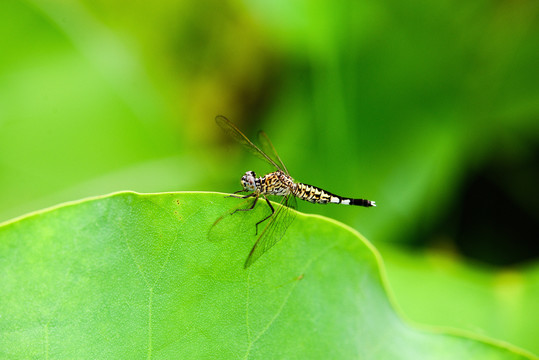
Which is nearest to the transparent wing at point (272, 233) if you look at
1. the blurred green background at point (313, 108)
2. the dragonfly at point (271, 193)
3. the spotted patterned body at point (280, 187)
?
the dragonfly at point (271, 193)

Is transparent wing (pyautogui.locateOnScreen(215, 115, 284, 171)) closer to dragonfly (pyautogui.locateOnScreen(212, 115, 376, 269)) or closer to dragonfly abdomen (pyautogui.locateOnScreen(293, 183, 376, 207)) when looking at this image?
dragonfly (pyautogui.locateOnScreen(212, 115, 376, 269))

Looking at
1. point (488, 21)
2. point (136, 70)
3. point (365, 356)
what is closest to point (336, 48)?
point (488, 21)

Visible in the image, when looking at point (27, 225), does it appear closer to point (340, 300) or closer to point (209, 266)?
point (209, 266)

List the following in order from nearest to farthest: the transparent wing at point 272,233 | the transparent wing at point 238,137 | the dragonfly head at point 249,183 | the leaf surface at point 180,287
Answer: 1. the leaf surface at point 180,287
2. the transparent wing at point 272,233
3. the dragonfly head at point 249,183
4. the transparent wing at point 238,137

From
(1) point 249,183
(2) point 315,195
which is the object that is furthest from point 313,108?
(1) point 249,183

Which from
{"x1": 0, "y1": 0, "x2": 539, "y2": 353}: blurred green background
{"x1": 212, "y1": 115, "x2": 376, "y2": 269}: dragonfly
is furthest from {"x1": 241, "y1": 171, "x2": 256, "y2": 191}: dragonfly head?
{"x1": 0, "y1": 0, "x2": 539, "y2": 353}: blurred green background

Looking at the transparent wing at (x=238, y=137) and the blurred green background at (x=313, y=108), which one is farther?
the blurred green background at (x=313, y=108)

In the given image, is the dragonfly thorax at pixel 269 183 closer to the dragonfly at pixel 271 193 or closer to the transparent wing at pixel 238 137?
the dragonfly at pixel 271 193
